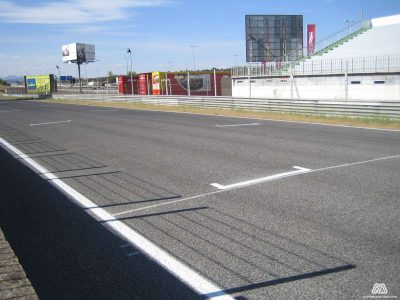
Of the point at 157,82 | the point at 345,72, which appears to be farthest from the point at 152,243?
the point at 157,82

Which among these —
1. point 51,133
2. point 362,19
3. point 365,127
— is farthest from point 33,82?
point 365,127

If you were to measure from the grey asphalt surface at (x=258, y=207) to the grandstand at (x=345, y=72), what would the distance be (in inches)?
585

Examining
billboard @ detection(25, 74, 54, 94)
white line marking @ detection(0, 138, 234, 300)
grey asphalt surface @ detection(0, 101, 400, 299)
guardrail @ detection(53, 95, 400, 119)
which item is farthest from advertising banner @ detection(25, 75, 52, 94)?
white line marking @ detection(0, 138, 234, 300)

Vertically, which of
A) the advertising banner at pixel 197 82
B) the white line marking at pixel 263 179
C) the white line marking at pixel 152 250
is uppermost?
the advertising banner at pixel 197 82

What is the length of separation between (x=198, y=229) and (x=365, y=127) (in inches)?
497

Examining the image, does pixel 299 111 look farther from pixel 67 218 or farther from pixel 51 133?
pixel 67 218

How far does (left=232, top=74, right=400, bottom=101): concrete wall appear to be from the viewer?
26328mm

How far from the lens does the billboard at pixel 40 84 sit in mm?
82562

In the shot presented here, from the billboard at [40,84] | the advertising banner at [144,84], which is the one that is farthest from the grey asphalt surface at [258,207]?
the billboard at [40,84]

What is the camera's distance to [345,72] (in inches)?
936

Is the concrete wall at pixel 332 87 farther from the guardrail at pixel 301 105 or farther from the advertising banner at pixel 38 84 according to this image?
the advertising banner at pixel 38 84

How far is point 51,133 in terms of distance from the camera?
16875mm

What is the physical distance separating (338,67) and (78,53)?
199 feet

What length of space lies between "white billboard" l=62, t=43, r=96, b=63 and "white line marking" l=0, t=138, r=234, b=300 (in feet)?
258
